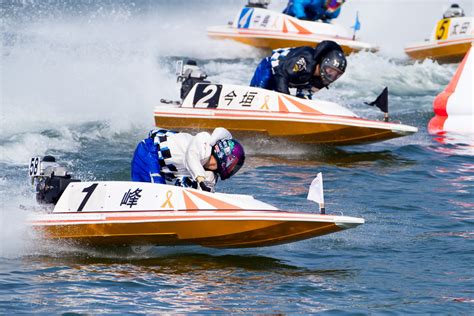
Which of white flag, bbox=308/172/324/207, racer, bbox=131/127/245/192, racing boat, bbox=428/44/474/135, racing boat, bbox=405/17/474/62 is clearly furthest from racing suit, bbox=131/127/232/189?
racing boat, bbox=405/17/474/62

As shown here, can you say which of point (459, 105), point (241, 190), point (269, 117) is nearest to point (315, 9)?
point (459, 105)

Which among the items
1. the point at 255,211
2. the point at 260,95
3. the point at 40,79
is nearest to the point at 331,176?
the point at 260,95

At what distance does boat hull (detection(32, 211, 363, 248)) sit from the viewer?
24.8 ft

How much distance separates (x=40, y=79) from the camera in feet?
53.0

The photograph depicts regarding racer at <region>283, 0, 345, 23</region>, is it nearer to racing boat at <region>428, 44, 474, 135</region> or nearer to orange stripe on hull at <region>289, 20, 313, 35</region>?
orange stripe on hull at <region>289, 20, 313, 35</region>

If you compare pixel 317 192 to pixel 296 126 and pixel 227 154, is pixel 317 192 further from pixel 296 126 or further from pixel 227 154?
pixel 296 126

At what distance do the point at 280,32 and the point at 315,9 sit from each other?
0.80 meters

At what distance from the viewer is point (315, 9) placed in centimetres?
1995

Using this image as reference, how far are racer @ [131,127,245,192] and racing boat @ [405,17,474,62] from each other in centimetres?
1196

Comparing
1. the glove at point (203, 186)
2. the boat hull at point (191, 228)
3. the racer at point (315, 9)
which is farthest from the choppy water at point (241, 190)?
the racer at point (315, 9)

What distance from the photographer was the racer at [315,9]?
19797 millimetres

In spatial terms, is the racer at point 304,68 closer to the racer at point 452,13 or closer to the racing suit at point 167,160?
the racing suit at point 167,160

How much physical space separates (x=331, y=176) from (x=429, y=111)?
16.9 ft

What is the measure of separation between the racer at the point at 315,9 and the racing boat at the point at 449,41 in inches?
74.3
